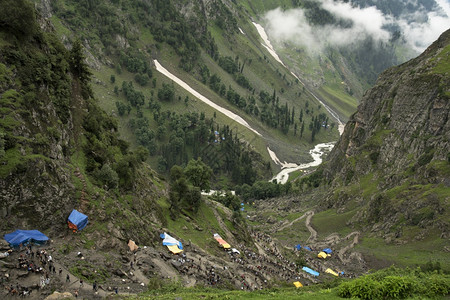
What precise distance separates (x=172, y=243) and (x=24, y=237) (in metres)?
24.0

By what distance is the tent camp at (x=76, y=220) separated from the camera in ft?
144

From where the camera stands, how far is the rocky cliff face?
87.9m

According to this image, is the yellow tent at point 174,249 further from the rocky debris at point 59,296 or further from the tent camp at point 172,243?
the rocky debris at point 59,296

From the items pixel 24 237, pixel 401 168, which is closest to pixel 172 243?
pixel 24 237

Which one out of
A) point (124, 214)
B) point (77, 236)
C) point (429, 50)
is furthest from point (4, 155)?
point (429, 50)

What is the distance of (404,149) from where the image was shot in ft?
370

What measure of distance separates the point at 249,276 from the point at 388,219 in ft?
168

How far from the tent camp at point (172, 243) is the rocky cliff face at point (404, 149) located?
5940 cm

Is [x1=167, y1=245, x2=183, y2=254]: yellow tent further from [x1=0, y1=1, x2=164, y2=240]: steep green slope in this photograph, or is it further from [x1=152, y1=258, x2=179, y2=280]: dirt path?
[x1=152, y1=258, x2=179, y2=280]: dirt path

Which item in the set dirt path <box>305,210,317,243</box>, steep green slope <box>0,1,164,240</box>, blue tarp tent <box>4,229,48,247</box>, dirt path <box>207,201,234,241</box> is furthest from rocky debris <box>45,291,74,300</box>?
dirt path <box>305,210,317,243</box>

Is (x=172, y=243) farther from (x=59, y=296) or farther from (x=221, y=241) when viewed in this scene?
(x=59, y=296)

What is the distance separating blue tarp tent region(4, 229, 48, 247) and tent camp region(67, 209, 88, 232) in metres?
4.04

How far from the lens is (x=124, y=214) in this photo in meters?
52.0

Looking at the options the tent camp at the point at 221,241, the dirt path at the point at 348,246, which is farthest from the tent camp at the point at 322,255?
the tent camp at the point at 221,241
